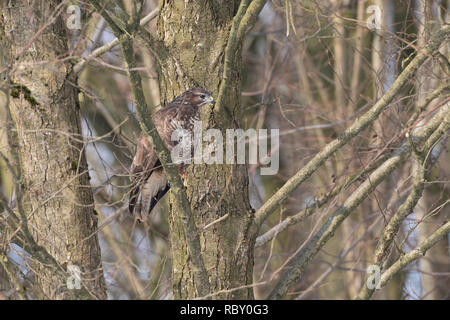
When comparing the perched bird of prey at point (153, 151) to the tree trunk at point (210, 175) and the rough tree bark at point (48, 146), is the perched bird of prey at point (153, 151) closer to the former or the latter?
the tree trunk at point (210, 175)

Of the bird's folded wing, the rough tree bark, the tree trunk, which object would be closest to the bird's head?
the tree trunk

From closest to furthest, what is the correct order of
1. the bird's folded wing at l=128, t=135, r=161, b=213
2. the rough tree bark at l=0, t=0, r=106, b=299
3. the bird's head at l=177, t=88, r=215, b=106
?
the bird's head at l=177, t=88, r=215, b=106, the bird's folded wing at l=128, t=135, r=161, b=213, the rough tree bark at l=0, t=0, r=106, b=299

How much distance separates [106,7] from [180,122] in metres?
1.26

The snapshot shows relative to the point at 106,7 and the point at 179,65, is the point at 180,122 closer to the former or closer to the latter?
the point at 179,65

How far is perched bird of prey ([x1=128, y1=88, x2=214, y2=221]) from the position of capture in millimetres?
4645

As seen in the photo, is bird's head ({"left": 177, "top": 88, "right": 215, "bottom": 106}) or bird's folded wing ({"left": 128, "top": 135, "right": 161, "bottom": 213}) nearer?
bird's head ({"left": 177, "top": 88, "right": 215, "bottom": 106})

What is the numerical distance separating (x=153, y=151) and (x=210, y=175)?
1.54 ft

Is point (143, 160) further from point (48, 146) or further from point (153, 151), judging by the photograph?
point (48, 146)

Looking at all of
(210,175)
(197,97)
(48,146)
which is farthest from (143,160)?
(48,146)

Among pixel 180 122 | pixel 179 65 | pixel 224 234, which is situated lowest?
pixel 224 234

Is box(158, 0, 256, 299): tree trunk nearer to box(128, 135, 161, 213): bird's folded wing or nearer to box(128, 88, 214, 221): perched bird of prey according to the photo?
box(128, 88, 214, 221): perched bird of prey

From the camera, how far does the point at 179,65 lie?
4.84m
